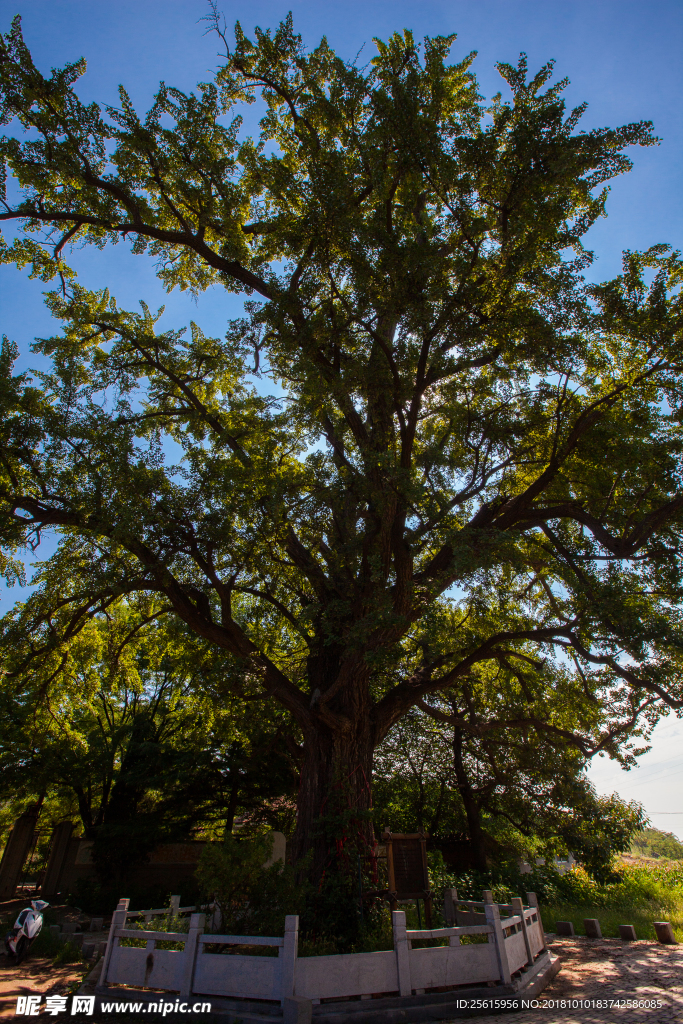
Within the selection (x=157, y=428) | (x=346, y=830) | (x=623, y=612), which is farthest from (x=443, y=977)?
(x=157, y=428)

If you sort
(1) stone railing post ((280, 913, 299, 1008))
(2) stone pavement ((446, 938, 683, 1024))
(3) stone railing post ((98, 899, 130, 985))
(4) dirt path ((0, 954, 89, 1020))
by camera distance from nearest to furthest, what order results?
(1) stone railing post ((280, 913, 299, 1008)), (2) stone pavement ((446, 938, 683, 1024)), (3) stone railing post ((98, 899, 130, 985)), (4) dirt path ((0, 954, 89, 1020))

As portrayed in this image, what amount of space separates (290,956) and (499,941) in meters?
2.65

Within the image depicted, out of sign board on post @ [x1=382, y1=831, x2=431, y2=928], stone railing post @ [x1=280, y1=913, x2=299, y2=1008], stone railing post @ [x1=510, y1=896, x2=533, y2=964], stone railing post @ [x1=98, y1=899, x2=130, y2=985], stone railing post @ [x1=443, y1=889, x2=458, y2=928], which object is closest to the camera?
stone railing post @ [x1=280, y1=913, x2=299, y2=1008]

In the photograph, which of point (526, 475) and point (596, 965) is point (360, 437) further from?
point (596, 965)

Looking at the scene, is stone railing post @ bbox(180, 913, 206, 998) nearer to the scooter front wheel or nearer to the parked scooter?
the parked scooter

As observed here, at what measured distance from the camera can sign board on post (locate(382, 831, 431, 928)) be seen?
8.16 meters

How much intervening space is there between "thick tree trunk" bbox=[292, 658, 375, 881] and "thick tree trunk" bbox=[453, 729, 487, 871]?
787 cm

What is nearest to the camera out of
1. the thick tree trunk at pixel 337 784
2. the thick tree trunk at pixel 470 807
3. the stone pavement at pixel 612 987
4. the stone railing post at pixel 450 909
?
the stone pavement at pixel 612 987

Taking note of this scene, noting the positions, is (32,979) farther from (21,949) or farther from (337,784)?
(337,784)

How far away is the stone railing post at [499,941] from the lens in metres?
6.41

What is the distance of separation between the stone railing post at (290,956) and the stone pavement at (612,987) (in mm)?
1762

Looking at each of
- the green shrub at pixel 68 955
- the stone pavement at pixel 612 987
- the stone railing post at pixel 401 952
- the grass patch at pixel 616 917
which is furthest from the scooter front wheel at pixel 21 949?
the grass patch at pixel 616 917

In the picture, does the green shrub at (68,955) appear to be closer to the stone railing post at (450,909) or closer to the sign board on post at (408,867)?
the sign board on post at (408,867)

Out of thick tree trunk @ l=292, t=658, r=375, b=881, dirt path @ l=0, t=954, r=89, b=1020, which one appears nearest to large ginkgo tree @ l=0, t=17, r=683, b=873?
thick tree trunk @ l=292, t=658, r=375, b=881
